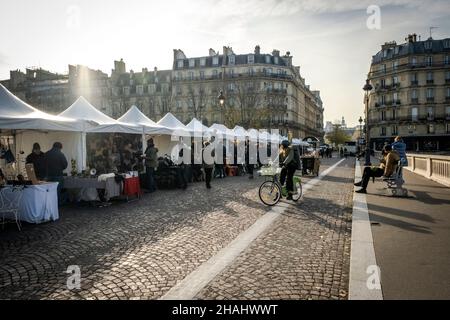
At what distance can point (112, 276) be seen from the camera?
14.5 ft

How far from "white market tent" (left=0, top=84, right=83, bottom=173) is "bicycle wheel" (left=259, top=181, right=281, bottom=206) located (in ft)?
21.9

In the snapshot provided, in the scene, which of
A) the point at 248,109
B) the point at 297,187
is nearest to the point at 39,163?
the point at 297,187

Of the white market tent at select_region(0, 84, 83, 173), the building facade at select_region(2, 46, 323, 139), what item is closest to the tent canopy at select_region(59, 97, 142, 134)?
the white market tent at select_region(0, 84, 83, 173)

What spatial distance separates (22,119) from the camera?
29.3 feet

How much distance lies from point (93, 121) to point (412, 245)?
1074cm

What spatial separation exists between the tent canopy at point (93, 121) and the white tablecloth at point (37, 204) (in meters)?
4.31

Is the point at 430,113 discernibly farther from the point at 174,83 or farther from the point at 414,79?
the point at 174,83

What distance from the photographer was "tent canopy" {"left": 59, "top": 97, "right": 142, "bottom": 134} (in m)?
12.0

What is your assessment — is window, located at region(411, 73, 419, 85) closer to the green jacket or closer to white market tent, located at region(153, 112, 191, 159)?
white market tent, located at region(153, 112, 191, 159)

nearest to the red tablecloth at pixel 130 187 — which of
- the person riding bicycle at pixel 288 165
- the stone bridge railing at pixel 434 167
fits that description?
the person riding bicycle at pixel 288 165

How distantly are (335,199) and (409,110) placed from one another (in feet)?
213

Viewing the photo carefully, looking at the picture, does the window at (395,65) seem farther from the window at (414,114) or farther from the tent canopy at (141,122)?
the tent canopy at (141,122)

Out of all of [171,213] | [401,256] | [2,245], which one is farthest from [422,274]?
[2,245]

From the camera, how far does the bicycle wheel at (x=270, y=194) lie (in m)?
9.50
